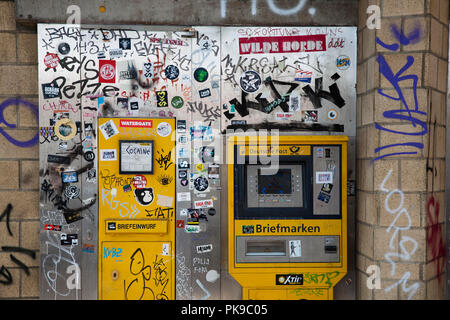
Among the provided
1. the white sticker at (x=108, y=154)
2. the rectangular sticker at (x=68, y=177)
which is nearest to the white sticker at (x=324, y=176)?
the white sticker at (x=108, y=154)

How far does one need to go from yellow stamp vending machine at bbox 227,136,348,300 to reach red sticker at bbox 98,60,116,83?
1.38 metres

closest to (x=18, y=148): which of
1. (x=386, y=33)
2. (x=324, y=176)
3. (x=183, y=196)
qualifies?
(x=183, y=196)

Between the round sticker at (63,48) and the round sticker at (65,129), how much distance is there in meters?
0.65

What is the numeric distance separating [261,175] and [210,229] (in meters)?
0.82

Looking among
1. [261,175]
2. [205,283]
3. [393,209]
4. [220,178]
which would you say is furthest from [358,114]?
[205,283]

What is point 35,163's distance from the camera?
11.9 feet

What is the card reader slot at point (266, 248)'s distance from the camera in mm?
3191

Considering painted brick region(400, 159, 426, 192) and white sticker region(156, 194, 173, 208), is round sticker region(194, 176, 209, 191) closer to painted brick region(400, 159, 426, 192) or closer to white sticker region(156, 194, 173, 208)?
white sticker region(156, 194, 173, 208)

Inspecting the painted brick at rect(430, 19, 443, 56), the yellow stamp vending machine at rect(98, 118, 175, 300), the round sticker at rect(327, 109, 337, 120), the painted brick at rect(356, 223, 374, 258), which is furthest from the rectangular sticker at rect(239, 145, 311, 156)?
the painted brick at rect(430, 19, 443, 56)

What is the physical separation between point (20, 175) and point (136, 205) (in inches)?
47.4

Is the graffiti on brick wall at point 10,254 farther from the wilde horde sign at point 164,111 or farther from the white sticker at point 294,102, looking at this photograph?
the white sticker at point 294,102

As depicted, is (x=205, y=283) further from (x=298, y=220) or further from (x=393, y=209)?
(x=393, y=209)

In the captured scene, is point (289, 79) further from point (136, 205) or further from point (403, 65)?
point (136, 205)

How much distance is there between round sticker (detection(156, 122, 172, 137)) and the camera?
3561 millimetres
